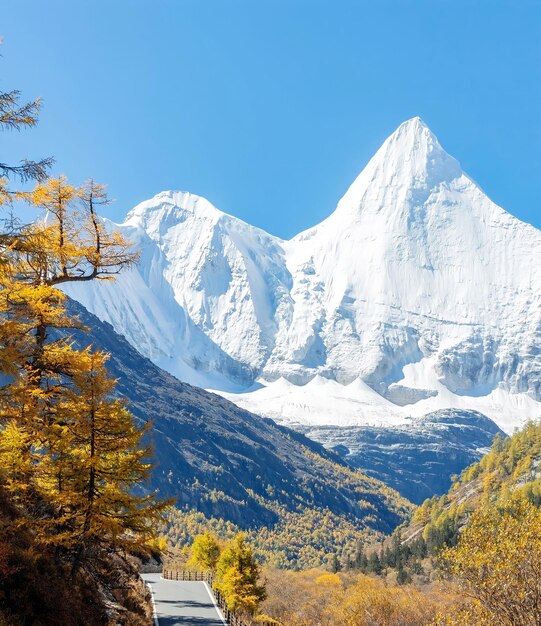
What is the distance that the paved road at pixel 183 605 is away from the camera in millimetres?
33031

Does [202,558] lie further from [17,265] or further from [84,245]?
[17,265]

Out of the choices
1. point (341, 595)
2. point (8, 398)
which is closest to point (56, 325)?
point (8, 398)

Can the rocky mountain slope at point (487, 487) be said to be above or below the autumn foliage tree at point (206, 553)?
above

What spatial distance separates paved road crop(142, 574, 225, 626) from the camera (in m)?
33.0

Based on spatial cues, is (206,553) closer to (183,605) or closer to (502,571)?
(183,605)

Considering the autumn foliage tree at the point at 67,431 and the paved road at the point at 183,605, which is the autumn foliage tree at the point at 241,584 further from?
the autumn foliage tree at the point at 67,431

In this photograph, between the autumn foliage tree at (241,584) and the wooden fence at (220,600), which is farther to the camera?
the autumn foliage tree at (241,584)

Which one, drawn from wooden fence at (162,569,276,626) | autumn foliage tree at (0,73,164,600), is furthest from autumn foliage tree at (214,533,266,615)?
autumn foliage tree at (0,73,164,600)

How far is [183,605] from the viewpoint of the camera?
39.1m

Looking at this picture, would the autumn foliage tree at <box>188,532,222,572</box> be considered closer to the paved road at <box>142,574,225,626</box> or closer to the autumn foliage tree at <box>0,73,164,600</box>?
the paved road at <box>142,574,225,626</box>

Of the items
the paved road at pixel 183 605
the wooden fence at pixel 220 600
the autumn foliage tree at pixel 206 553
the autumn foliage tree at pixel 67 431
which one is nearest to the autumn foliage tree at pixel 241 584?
the wooden fence at pixel 220 600

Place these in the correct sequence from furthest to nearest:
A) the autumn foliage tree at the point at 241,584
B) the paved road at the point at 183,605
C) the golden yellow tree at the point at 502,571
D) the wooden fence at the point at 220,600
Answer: the autumn foliage tree at the point at 241,584 < the wooden fence at the point at 220,600 < the paved road at the point at 183,605 < the golden yellow tree at the point at 502,571

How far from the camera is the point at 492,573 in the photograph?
19.1 m

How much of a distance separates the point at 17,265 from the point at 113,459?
28.1ft
